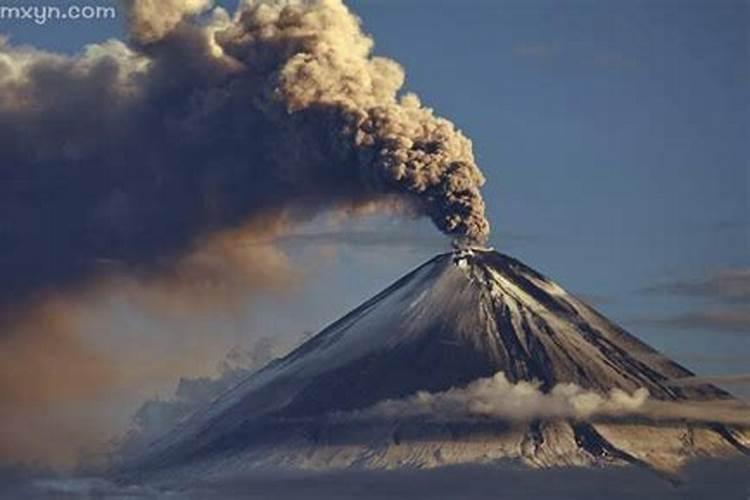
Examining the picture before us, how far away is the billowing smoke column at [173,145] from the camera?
29.8 feet

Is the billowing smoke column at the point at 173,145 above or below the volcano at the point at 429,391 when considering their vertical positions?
above

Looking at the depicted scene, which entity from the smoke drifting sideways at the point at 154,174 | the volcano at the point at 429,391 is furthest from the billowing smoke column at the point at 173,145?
the volcano at the point at 429,391

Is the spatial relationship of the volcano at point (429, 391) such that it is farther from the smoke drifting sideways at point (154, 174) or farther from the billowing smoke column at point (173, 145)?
the billowing smoke column at point (173, 145)

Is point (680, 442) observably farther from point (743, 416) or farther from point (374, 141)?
point (374, 141)

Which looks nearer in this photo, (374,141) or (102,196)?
(102,196)

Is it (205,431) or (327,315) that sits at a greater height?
(327,315)

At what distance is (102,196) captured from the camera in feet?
29.9

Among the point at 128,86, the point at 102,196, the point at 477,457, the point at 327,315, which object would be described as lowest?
the point at 477,457

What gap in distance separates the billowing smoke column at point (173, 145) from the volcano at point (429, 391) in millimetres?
675

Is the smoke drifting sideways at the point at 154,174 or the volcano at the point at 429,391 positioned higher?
the smoke drifting sideways at the point at 154,174

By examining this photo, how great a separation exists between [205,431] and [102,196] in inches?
53.9

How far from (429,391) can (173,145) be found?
187 centimetres

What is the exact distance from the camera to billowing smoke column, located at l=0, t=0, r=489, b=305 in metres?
9.07

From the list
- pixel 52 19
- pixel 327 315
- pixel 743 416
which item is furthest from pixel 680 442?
pixel 52 19
